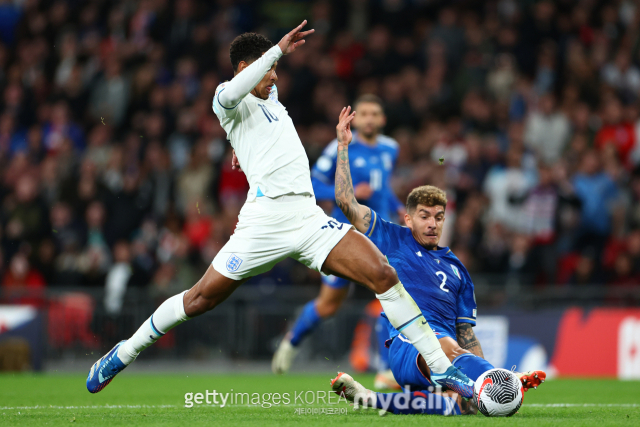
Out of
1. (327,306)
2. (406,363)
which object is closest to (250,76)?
(406,363)

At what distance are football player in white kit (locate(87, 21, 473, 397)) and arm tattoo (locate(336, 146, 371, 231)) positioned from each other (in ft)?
0.63

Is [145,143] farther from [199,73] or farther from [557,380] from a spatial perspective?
[557,380]

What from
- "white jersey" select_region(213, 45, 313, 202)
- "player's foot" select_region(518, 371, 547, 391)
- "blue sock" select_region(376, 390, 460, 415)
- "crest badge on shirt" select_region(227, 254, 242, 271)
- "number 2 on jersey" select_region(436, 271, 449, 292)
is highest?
"white jersey" select_region(213, 45, 313, 202)

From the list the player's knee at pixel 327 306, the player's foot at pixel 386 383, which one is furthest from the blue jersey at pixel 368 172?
the player's foot at pixel 386 383

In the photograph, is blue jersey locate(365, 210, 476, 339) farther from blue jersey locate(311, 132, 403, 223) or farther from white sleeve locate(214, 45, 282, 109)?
blue jersey locate(311, 132, 403, 223)

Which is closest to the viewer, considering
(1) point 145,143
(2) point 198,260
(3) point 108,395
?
(3) point 108,395

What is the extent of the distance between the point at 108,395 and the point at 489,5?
1175 cm

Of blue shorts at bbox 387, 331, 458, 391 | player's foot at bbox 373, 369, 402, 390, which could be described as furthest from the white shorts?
player's foot at bbox 373, 369, 402, 390

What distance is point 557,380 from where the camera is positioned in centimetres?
1055

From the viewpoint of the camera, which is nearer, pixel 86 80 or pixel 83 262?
pixel 83 262

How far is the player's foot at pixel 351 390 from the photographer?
547 cm

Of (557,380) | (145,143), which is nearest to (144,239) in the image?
(145,143)

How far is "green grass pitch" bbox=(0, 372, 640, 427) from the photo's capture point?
16.8 feet

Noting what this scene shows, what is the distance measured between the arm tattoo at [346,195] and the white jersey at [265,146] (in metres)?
0.32
